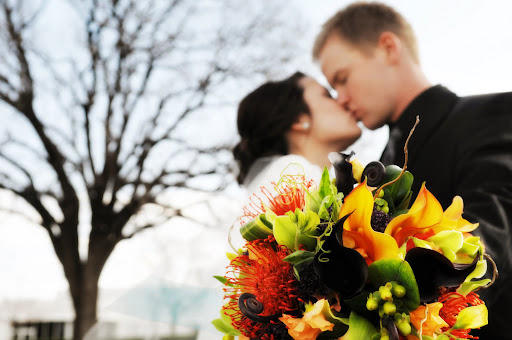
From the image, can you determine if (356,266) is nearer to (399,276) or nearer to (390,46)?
(399,276)

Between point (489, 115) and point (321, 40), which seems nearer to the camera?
point (489, 115)

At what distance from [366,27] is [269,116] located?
727mm

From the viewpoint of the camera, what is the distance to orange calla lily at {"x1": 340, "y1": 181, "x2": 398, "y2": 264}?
734 millimetres

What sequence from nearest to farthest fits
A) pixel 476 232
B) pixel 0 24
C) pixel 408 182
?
pixel 408 182 < pixel 476 232 < pixel 0 24

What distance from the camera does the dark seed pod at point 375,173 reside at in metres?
0.87

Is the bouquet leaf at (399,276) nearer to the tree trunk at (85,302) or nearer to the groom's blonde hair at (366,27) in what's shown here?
the groom's blonde hair at (366,27)

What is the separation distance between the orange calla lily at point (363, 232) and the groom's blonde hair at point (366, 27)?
1974 millimetres

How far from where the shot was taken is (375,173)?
2.89ft

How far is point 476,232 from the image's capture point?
4.21 feet

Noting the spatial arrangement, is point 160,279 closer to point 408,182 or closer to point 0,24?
point 408,182

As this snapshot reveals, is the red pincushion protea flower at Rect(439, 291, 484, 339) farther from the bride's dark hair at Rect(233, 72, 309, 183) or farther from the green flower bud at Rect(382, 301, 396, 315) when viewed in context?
the bride's dark hair at Rect(233, 72, 309, 183)

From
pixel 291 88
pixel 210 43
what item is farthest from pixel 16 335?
pixel 291 88

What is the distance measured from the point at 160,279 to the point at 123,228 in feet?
17.1

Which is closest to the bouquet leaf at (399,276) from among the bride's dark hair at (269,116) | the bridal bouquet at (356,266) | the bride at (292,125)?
the bridal bouquet at (356,266)
